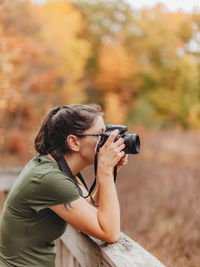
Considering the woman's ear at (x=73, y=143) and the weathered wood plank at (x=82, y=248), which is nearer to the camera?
the weathered wood plank at (x=82, y=248)

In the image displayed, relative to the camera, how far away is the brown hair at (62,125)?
4.63ft

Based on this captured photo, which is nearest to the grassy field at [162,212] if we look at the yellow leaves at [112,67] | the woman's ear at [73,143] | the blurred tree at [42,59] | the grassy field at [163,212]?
the grassy field at [163,212]

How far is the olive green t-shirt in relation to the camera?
127 cm

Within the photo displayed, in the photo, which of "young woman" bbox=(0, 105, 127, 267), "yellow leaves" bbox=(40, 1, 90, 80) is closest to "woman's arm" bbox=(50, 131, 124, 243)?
"young woman" bbox=(0, 105, 127, 267)

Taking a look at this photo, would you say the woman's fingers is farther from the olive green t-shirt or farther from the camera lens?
the olive green t-shirt

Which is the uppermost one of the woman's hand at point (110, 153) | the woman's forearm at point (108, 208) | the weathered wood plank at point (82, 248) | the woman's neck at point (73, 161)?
the woman's hand at point (110, 153)

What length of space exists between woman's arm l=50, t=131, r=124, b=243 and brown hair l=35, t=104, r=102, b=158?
5.9 inches

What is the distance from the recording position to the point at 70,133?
141 centimetres

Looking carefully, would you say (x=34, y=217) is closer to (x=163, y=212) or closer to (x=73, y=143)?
(x=73, y=143)

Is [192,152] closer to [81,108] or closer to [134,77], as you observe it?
[81,108]

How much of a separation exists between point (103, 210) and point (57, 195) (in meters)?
0.18

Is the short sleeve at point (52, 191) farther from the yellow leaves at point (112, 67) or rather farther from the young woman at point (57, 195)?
the yellow leaves at point (112, 67)

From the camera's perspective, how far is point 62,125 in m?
1.42

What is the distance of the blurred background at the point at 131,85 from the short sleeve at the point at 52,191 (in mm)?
1507
